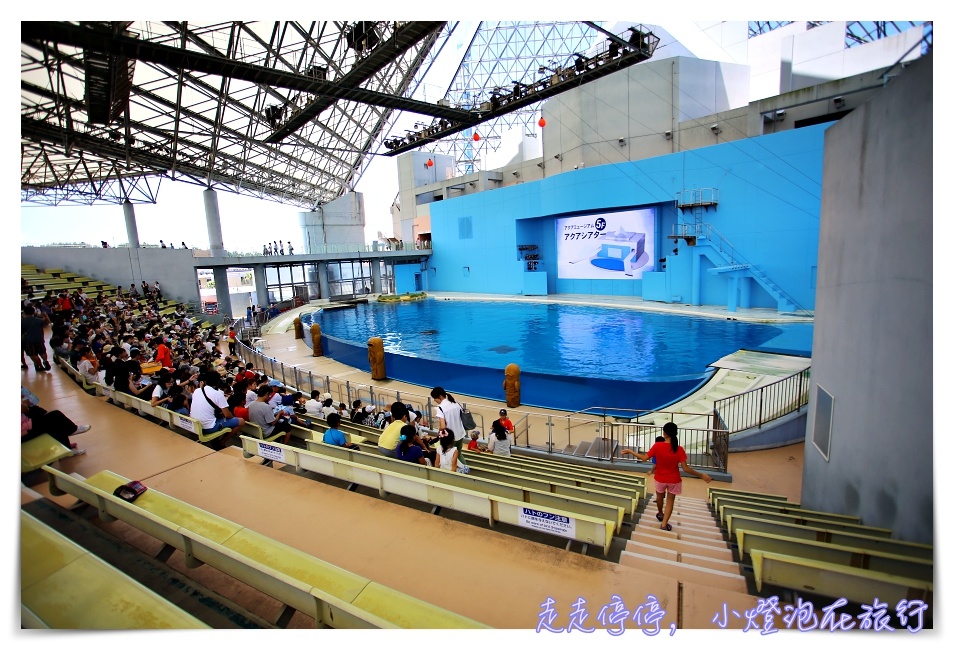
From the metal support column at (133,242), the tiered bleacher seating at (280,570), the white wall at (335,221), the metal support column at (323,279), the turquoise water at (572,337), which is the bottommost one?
the turquoise water at (572,337)

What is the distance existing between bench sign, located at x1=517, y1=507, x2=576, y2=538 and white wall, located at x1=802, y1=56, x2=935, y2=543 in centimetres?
215

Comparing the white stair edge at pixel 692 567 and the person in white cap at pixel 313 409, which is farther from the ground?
the white stair edge at pixel 692 567

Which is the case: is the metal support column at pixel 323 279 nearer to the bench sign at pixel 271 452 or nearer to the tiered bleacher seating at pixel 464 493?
the bench sign at pixel 271 452

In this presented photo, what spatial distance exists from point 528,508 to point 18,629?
Answer: 2936mm

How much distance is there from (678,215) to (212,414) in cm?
2560

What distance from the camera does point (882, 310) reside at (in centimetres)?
315

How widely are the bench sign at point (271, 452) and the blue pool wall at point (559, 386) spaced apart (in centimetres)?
726

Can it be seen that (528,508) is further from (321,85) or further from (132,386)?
(321,85)

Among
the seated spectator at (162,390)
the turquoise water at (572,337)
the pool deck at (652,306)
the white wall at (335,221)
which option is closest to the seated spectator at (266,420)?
the seated spectator at (162,390)

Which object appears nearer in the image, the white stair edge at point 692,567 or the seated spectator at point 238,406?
the white stair edge at point 692,567

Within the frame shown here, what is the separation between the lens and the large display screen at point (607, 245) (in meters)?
27.0

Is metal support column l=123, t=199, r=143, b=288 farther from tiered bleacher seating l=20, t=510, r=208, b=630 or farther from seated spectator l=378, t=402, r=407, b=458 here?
tiered bleacher seating l=20, t=510, r=208, b=630

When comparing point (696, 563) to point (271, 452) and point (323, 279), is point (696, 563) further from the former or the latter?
point (323, 279)

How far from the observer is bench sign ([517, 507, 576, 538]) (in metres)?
2.95
